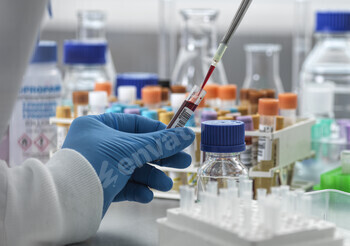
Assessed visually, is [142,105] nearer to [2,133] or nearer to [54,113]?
[54,113]

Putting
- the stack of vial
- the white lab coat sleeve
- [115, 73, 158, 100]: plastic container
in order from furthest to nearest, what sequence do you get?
[115, 73, 158, 100]: plastic container
the white lab coat sleeve
the stack of vial

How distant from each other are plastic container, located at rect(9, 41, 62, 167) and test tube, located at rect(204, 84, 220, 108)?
42cm

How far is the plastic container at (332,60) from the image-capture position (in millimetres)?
1969

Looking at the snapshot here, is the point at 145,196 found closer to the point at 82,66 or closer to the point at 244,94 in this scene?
the point at 244,94

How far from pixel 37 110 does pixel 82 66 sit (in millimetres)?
425

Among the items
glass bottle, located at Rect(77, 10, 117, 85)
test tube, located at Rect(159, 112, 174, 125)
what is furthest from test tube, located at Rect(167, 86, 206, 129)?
glass bottle, located at Rect(77, 10, 117, 85)

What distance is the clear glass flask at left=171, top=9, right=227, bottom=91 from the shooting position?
1.90 metres

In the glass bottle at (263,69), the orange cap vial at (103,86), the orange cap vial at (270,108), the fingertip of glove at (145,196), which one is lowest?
the fingertip of glove at (145,196)

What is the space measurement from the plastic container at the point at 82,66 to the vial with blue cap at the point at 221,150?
74 centimetres

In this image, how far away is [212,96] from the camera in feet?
5.47

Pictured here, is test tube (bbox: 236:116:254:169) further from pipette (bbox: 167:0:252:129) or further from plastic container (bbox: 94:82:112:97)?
plastic container (bbox: 94:82:112:97)

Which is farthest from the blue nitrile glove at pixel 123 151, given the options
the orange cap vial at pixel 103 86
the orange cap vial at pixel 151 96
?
the orange cap vial at pixel 103 86

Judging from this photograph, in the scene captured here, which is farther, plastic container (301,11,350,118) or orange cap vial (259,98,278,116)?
plastic container (301,11,350,118)

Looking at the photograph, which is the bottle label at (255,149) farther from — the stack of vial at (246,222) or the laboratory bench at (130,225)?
the stack of vial at (246,222)
